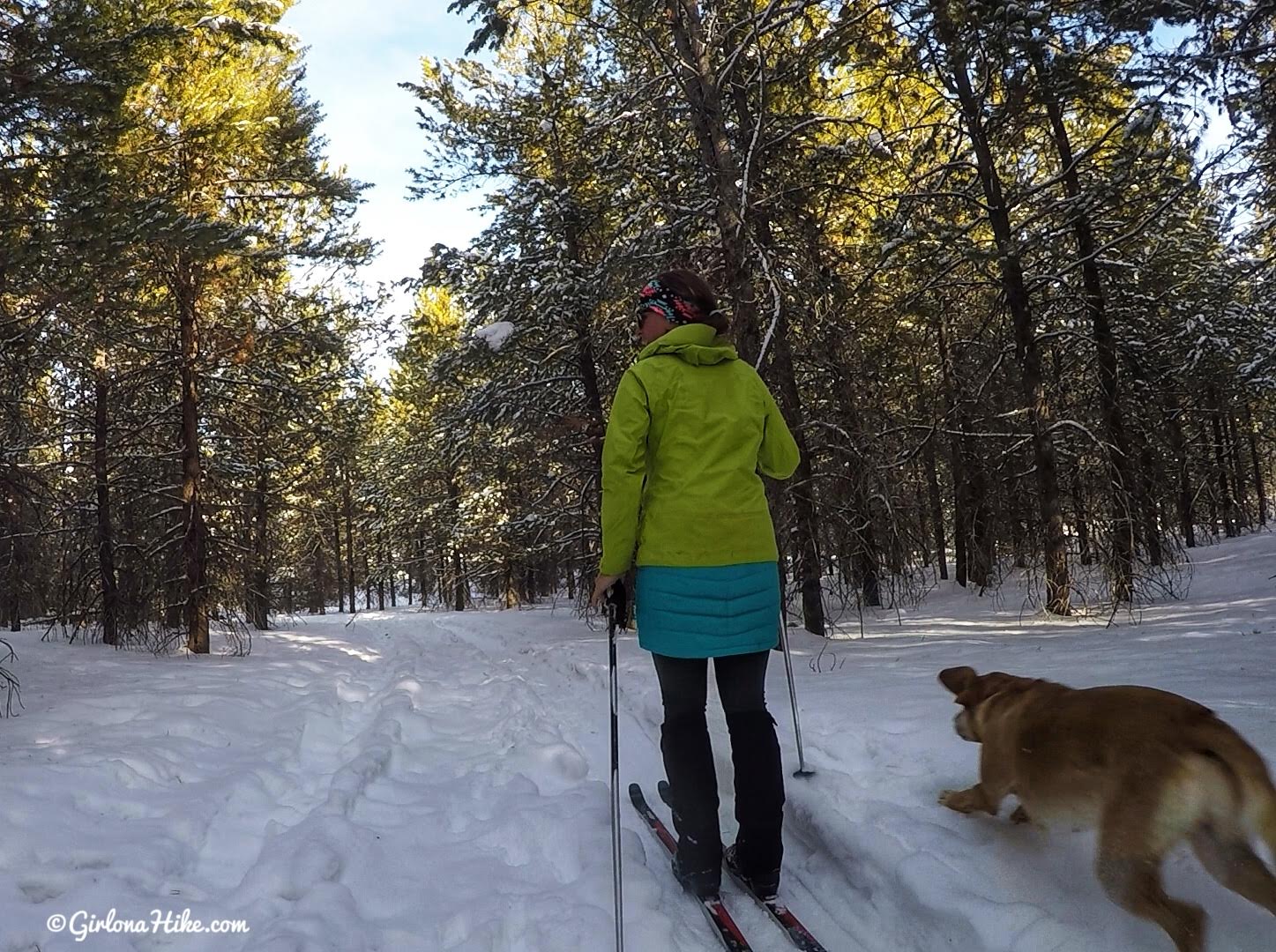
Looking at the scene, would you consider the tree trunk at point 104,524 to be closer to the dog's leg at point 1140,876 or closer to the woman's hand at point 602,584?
the woman's hand at point 602,584

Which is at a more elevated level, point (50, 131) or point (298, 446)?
point (50, 131)

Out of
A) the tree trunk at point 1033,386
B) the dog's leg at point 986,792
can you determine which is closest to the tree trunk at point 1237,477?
the tree trunk at point 1033,386

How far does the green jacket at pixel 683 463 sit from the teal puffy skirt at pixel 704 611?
0.18ft

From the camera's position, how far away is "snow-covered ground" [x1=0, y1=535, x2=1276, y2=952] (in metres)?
2.48

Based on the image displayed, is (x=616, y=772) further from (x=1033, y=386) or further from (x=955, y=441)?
(x=955, y=441)

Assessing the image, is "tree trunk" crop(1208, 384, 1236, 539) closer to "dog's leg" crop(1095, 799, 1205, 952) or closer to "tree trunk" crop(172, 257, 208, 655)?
"dog's leg" crop(1095, 799, 1205, 952)

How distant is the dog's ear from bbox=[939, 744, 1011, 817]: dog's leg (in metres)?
0.31

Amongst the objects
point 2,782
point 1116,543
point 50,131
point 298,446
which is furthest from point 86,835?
point 298,446

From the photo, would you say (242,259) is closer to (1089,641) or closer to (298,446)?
(298,446)

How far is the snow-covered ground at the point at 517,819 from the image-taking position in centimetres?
248

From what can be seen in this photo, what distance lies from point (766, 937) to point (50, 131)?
840 centimetres

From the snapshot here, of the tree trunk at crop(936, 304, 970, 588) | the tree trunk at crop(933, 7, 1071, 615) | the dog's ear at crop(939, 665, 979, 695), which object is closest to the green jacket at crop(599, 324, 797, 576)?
the dog's ear at crop(939, 665, 979, 695)

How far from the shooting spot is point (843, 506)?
8.46 metres

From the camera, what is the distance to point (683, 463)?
2.76 meters
